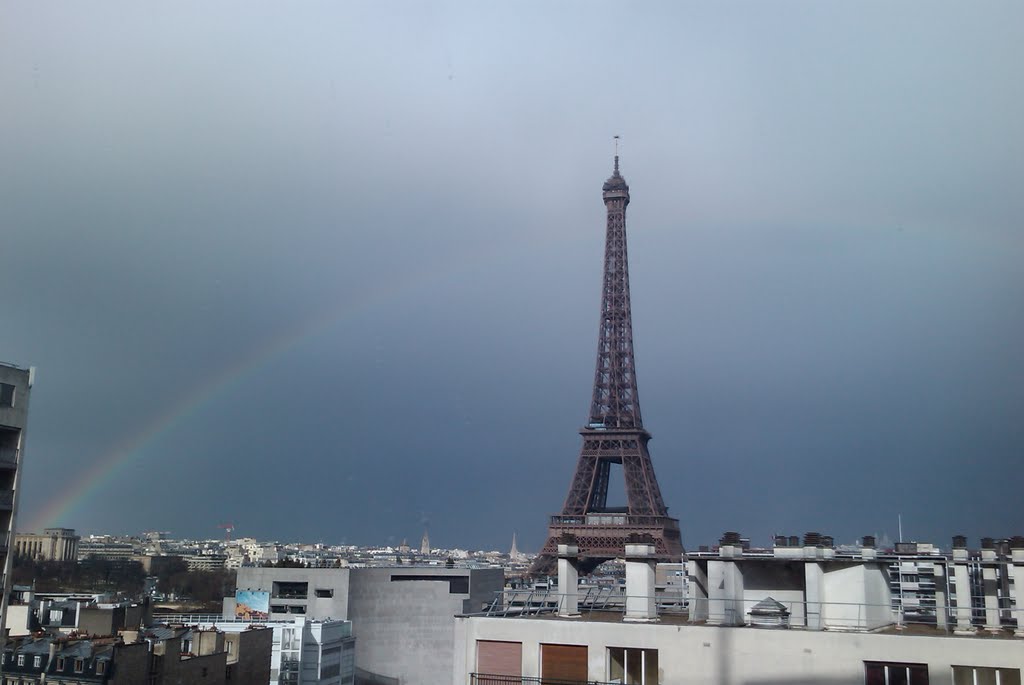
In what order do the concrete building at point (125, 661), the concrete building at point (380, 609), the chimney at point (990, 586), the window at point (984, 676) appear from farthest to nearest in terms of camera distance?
the concrete building at point (380, 609), the concrete building at point (125, 661), the chimney at point (990, 586), the window at point (984, 676)

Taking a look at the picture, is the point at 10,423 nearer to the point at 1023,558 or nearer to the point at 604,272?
the point at 1023,558

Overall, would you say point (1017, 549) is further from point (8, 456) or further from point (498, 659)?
point (8, 456)

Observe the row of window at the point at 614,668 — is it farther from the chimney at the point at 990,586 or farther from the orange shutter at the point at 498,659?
the chimney at the point at 990,586

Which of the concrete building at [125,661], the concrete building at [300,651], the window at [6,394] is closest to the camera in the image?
the window at [6,394]

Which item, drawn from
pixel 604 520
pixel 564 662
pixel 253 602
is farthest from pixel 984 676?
pixel 604 520

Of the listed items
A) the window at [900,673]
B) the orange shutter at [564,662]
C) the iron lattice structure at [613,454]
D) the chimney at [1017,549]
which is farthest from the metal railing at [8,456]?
the iron lattice structure at [613,454]

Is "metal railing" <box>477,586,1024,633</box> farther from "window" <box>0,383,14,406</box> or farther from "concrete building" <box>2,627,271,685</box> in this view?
"concrete building" <box>2,627,271,685</box>

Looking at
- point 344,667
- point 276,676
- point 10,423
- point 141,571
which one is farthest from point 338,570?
point 141,571
